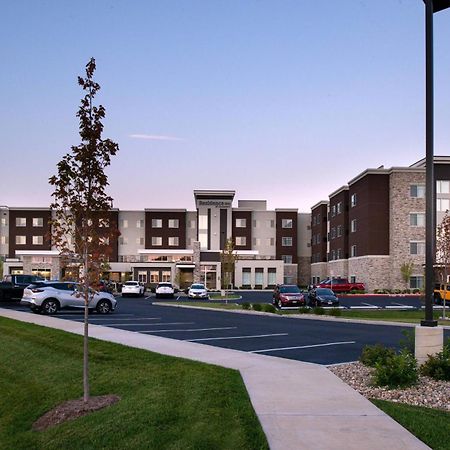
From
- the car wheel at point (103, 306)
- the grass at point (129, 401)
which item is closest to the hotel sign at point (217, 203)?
the car wheel at point (103, 306)

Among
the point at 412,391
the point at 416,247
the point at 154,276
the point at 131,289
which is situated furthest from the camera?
the point at 154,276

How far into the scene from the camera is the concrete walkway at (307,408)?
6.45m

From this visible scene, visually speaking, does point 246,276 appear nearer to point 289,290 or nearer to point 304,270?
point 304,270

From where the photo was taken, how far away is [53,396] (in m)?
10.2

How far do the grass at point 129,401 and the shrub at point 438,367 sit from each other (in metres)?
3.56

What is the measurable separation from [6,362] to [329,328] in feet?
40.2

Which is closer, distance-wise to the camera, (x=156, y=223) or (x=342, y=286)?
(x=342, y=286)

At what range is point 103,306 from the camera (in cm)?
2809

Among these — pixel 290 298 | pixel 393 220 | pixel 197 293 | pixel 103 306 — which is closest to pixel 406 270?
pixel 393 220

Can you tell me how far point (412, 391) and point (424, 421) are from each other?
6.43 ft

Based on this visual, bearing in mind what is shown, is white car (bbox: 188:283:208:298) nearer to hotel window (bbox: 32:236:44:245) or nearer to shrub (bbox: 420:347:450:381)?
shrub (bbox: 420:347:450:381)

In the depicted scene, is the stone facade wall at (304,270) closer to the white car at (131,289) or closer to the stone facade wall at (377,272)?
the stone facade wall at (377,272)

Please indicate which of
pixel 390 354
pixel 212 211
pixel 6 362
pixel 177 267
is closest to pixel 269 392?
pixel 390 354

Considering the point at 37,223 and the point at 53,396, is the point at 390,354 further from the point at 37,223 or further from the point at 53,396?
the point at 37,223
